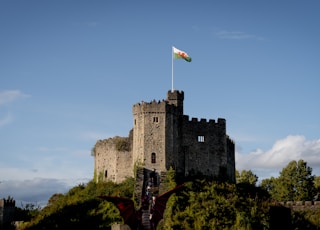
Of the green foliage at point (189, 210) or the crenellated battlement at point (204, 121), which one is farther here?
the crenellated battlement at point (204, 121)

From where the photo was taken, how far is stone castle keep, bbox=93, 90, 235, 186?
154 feet

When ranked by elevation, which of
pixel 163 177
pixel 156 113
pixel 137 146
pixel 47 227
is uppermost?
pixel 156 113

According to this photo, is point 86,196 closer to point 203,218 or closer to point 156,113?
point 156,113

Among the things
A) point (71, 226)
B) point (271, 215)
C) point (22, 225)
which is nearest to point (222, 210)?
point (71, 226)

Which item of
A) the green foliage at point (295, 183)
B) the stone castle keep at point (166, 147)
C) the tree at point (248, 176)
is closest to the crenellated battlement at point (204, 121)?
the stone castle keep at point (166, 147)

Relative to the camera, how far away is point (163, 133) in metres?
47.2

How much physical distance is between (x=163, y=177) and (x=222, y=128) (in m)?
9.37

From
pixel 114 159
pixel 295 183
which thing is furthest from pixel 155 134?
pixel 295 183

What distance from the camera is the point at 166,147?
47062mm

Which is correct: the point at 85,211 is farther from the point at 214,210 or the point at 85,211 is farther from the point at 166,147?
the point at 214,210

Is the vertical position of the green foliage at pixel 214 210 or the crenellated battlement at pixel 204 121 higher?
the crenellated battlement at pixel 204 121

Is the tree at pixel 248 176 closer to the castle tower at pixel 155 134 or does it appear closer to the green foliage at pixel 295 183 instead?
the green foliage at pixel 295 183

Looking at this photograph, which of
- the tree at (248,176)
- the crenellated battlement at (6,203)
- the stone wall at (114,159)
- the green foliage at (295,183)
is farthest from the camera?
the tree at (248,176)

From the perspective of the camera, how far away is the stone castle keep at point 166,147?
4684 centimetres
